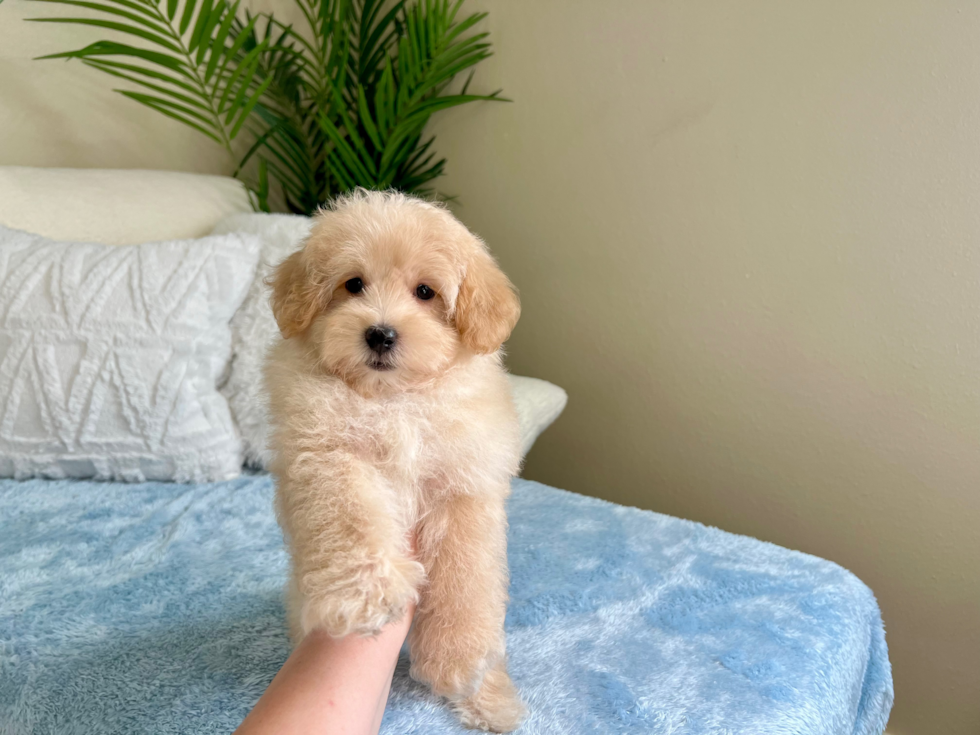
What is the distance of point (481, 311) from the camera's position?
1.12 m

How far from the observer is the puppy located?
0.94m

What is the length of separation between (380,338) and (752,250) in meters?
1.55

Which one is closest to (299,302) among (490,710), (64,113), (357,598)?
(357,598)

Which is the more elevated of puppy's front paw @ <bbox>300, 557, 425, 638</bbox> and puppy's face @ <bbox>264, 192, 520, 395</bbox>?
puppy's face @ <bbox>264, 192, 520, 395</bbox>

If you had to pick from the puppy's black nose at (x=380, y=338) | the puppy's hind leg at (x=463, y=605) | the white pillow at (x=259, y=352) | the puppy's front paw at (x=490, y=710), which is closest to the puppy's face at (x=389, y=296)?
the puppy's black nose at (x=380, y=338)

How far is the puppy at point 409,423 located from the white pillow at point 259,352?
895mm

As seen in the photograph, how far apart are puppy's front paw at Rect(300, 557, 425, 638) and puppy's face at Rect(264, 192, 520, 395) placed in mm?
309

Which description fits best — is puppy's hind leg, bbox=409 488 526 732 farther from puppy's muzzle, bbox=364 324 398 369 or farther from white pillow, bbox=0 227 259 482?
white pillow, bbox=0 227 259 482

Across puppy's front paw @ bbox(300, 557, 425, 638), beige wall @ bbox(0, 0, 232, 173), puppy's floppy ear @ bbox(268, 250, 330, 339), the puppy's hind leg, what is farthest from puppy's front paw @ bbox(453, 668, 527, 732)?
beige wall @ bbox(0, 0, 232, 173)

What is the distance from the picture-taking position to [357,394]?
3.38 ft

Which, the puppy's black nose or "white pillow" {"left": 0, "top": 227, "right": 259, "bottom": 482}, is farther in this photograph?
"white pillow" {"left": 0, "top": 227, "right": 259, "bottom": 482}

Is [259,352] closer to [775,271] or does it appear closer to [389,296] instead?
[389,296]

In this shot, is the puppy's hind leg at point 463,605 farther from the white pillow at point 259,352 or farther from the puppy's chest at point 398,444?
the white pillow at point 259,352

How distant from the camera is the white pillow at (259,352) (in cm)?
206
